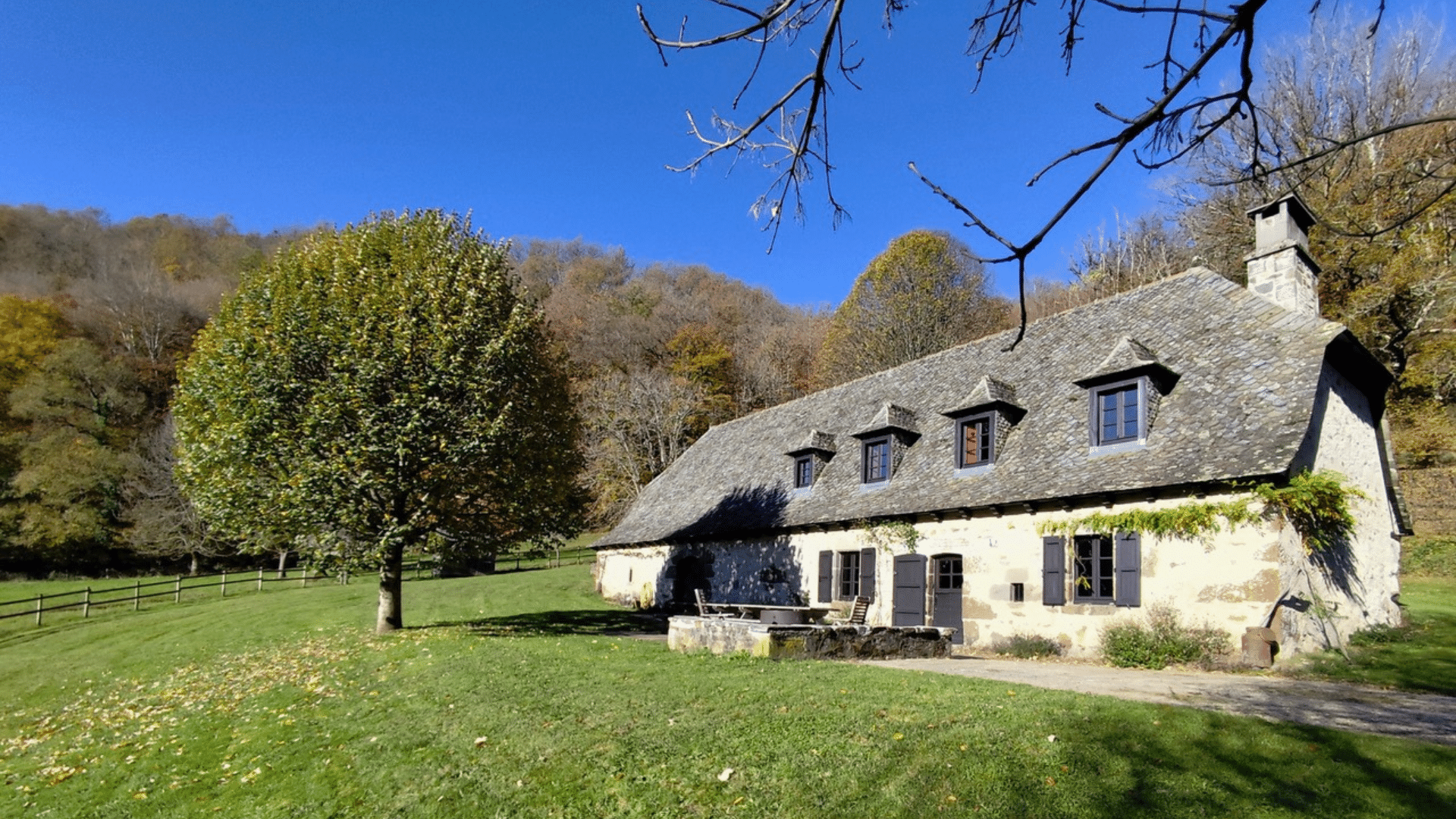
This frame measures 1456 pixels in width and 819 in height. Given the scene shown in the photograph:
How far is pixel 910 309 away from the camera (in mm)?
37906

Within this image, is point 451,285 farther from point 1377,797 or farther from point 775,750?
point 1377,797

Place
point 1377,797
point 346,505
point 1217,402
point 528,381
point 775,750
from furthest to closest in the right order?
point 528,381
point 346,505
point 1217,402
point 775,750
point 1377,797

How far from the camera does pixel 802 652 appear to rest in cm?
1177

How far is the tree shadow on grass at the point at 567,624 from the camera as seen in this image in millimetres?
17172

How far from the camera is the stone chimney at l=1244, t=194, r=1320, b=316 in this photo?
14234mm

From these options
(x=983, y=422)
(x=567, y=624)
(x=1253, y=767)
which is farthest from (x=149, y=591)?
(x=1253, y=767)

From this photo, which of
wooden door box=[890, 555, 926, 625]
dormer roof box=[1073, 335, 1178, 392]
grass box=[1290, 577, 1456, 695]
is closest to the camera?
grass box=[1290, 577, 1456, 695]

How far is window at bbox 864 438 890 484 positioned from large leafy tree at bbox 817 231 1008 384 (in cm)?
1908

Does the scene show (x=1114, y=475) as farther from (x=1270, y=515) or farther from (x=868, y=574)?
(x=868, y=574)

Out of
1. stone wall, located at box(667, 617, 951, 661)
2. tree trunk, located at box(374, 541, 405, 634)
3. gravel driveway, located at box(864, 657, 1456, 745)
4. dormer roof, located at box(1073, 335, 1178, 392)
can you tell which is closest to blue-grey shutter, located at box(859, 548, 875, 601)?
stone wall, located at box(667, 617, 951, 661)

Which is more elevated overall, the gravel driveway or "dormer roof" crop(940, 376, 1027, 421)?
"dormer roof" crop(940, 376, 1027, 421)

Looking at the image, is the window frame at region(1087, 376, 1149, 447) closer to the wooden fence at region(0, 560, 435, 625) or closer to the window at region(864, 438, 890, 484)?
the window at region(864, 438, 890, 484)

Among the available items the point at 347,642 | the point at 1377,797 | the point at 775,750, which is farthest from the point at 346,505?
the point at 1377,797

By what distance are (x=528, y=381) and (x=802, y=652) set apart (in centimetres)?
891
